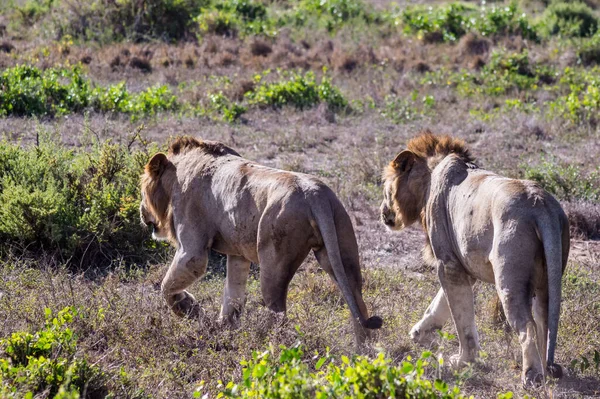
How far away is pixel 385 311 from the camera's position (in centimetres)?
838

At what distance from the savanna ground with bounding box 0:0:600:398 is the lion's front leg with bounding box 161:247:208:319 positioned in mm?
156

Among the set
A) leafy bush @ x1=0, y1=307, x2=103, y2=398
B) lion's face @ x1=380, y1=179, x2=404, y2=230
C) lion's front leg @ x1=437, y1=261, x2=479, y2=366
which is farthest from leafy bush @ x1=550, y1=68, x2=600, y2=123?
leafy bush @ x1=0, y1=307, x2=103, y2=398

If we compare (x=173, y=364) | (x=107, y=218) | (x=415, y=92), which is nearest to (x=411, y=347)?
(x=173, y=364)

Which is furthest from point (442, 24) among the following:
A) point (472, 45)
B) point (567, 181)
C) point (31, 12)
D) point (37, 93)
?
point (567, 181)

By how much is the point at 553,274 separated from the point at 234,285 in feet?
9.68

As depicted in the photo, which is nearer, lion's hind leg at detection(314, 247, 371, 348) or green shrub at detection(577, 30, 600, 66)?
lion's hind leg at detection(314, 247, 371, 348)

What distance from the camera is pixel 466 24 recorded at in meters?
24.1

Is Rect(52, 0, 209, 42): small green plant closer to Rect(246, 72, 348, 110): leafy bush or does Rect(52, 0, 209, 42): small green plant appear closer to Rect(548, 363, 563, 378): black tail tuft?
Rect(246, 72, 348, 110): leafy bush

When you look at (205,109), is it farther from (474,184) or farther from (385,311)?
(474,184)

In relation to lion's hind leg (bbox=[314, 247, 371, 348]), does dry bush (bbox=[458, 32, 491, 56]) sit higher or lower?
lower

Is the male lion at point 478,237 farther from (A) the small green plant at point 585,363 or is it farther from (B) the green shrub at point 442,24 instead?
(B) the green shrub at point 442,24

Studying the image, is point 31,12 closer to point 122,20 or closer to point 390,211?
point 122,20

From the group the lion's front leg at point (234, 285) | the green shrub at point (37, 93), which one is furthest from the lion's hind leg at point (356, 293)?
the green shrub at point (37, 93)

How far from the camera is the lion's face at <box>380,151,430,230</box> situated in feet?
26.0
